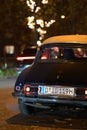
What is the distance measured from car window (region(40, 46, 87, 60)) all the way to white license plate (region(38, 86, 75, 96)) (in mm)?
1171

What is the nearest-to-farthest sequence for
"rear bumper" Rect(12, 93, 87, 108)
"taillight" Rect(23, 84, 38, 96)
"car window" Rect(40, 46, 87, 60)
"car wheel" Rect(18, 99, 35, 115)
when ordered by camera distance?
1. "rear bumper" Rect(12, 93, 87, 108)
2. "taillight" Rect(23, 84, 38, 96)
3. "car wheel" Rect(18, 99, 35, 115)
4. "car window" Rect(40, 46, 87, 60)

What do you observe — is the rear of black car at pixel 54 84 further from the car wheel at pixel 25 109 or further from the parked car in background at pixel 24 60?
the parked car in background at pixel 24 60

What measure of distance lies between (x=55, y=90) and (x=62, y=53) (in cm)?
143

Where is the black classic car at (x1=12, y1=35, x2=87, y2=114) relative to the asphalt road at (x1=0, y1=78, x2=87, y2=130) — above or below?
above

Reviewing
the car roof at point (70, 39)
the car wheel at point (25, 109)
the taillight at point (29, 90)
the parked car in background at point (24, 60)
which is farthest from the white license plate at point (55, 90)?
the parked car in background at point (24, 60)

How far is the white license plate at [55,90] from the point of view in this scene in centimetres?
943

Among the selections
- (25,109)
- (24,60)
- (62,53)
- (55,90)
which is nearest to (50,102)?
(55,90)

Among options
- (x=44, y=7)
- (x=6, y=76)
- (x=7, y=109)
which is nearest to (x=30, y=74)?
(x=7, y=109)

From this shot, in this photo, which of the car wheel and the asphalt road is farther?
the car wheel

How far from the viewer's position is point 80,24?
143 ft

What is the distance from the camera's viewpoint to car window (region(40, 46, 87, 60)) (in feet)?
34.6

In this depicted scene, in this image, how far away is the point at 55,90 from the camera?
9.53 m

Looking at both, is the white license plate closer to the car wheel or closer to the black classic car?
the black classic car

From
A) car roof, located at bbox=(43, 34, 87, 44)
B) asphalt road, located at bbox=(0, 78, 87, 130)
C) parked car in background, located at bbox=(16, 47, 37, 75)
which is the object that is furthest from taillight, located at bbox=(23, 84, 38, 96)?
parked car in background, located at bbox=(16, 47, 37, 75)
